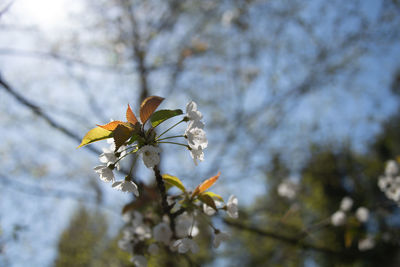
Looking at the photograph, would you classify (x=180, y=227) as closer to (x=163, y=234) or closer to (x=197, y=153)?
(x=163, y=234)

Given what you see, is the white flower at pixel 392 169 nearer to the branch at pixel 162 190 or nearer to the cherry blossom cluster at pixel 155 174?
the cherry blossom cluster at pixel 155 174

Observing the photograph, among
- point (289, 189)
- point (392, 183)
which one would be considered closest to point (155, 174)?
point (392, 183)

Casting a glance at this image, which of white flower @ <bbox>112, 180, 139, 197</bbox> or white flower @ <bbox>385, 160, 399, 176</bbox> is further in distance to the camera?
white flower @ <bbox>385, 160, 399, 176</bbox>

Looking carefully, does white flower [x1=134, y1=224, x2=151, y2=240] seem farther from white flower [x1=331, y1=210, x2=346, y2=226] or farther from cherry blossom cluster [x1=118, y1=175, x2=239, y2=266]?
white flower [x1=331, y1=210, x2=346, y2=226]

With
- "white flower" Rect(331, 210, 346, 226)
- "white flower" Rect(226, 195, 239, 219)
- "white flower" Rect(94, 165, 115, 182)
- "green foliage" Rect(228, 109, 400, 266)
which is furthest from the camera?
"green foliage" Rect(228, 109, 400, 266)

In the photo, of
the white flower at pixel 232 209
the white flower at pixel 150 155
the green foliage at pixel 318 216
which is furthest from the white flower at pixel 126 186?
the green foliage at pixel 318 216

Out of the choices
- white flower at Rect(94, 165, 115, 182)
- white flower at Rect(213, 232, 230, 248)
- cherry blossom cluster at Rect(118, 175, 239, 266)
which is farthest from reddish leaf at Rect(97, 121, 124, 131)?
white flower at Rect(213, 232, 230, 248)
